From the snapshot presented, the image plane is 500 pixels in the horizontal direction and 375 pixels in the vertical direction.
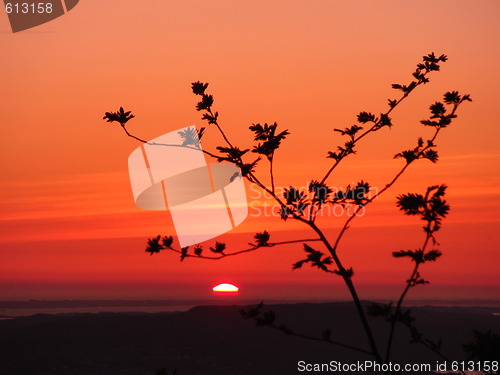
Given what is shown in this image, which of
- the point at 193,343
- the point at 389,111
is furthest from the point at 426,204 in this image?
the point at 193,343

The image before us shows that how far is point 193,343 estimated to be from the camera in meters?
41.1

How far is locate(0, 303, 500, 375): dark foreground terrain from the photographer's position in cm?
3706

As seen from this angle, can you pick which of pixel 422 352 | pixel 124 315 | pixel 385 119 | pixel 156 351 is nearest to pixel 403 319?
pixel 385 119

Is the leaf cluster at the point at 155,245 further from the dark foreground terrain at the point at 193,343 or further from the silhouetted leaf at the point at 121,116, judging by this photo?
the dark foreground terrain at the point at 193,343

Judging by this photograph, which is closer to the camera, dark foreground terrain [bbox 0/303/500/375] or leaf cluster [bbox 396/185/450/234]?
leaf cluster [bbox 396/185/450/234]

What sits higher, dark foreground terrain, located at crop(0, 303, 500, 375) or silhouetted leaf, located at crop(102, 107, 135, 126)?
silhouetted leaf, located at crop(102, 107, 135, 126)

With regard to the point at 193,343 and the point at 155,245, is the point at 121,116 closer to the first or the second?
the point at 155,245

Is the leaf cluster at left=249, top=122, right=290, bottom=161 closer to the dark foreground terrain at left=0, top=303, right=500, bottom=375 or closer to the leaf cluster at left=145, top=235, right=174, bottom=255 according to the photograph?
the leaf cluster at left=145, top=235, right=174, bottom=255

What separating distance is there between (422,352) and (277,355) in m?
10.1

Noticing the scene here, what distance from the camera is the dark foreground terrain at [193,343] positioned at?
122ft

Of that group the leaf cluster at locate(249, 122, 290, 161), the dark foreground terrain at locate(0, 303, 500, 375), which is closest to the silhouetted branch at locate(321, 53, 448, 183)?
the leaf cluster at locate(249, 122, 290, 161)

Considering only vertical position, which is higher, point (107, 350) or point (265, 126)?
point (265, 126)

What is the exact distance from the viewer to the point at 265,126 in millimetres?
9352

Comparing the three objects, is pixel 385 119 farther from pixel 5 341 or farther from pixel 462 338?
pixel 462 338
